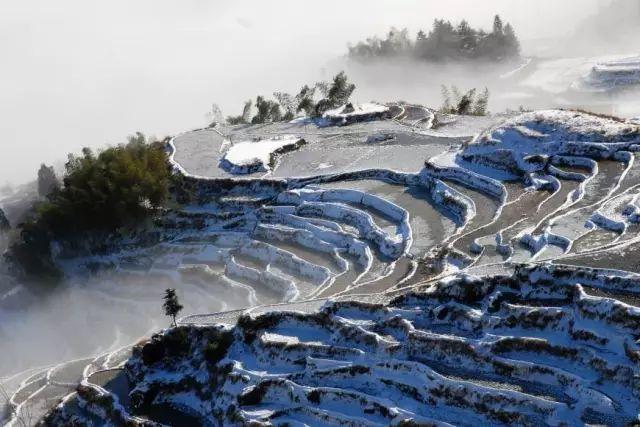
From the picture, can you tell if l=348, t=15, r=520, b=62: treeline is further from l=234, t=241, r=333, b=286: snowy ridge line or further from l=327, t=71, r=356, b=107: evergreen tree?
l=234, t=241, r=333, b=286: snowy ridge line

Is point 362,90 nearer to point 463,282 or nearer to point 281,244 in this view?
point 281,244

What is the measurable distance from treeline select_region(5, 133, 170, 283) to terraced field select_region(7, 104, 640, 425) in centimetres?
173

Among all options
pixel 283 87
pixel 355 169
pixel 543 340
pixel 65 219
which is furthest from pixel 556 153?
pixel 283 87

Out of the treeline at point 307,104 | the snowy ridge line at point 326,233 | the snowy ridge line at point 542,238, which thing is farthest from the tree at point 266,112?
the snowy ridge line at point 542,238

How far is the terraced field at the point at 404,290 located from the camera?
18797 millimetres

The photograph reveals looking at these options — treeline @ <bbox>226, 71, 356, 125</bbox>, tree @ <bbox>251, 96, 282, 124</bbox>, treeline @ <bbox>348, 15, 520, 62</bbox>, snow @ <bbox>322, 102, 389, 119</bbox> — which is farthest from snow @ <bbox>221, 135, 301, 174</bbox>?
treeline @ <bbox>348, 15, 520, 62</bbox>

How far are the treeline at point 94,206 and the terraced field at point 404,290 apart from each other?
5.68 ft

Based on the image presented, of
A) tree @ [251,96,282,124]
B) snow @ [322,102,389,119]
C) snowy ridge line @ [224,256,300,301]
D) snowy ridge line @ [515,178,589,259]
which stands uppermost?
tree @ [251,96,282,124]

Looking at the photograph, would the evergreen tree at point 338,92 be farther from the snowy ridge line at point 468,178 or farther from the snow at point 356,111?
the snowy ridge line at point 468,178

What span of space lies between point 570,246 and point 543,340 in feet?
A: 19.9

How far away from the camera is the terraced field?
61.7 ft

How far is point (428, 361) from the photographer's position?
20.2m

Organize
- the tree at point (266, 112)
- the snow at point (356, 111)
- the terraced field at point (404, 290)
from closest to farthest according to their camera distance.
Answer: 1. the terraced field at point (404, 290)
2. the snow at point (356, 111)
3. the tree at point (266, 112)

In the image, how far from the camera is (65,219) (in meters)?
41.3
